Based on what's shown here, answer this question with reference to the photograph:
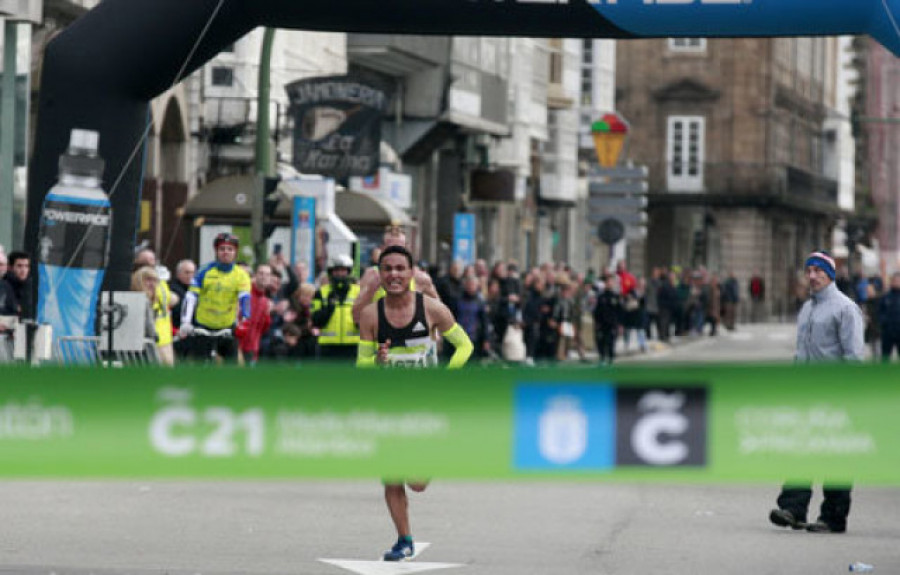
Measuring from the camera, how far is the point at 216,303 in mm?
24594

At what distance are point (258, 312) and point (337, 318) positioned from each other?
3.79m

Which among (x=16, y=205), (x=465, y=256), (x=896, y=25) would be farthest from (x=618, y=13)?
(x=465, y=256)

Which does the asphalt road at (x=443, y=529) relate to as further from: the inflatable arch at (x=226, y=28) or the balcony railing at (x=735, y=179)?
the balcony railing at (x=735, y=179)

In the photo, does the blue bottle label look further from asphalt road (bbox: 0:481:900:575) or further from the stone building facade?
the stone building facade

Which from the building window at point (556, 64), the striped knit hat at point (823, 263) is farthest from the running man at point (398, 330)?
the building window at point (556, 64)

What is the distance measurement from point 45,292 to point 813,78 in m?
Result: 91.2

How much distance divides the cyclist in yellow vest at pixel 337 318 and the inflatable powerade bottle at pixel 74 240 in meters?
5.29

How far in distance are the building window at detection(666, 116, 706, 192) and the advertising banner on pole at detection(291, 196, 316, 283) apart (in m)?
67.7

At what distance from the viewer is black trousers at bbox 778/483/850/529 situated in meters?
15.7

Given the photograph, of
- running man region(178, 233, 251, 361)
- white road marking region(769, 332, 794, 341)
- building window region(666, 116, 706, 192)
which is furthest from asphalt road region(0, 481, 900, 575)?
building window region(666, 116, 706, 192)

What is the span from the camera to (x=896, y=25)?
1588 cm

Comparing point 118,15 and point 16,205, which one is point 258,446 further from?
point 16,205

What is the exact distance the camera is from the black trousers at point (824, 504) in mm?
15734

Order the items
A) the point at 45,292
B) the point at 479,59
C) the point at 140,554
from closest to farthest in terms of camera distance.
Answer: the point at 140,554
the point at 45,292
the point at 479,59
